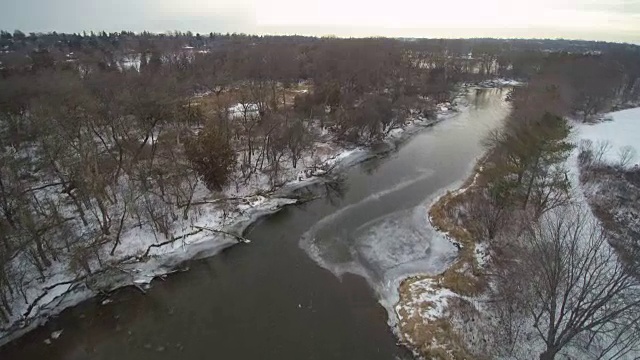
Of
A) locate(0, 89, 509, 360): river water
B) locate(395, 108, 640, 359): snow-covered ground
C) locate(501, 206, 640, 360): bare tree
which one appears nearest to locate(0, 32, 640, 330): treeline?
locate(0, 89, 509, 360): river water

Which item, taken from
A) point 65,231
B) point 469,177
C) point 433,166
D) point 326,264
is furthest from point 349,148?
point 65,231

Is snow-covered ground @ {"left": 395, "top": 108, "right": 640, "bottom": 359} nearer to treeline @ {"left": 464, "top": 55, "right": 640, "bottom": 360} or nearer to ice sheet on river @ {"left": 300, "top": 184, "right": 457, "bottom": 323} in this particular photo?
treeline @ {"left": 464, "top": 55, "right": 640, "bottom": 360}

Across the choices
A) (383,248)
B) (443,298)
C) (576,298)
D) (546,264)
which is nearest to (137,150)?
(383,248)

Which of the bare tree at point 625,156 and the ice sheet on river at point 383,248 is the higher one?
the bare tree at point 625,156

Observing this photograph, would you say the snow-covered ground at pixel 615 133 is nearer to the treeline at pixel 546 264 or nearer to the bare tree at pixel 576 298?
the treeline at pixel 546 264

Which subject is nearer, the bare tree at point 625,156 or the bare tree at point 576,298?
the bare tree at point 576,298

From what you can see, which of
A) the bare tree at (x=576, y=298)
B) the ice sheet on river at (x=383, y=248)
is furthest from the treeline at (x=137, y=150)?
the bare tree at (x=576, y=298)
